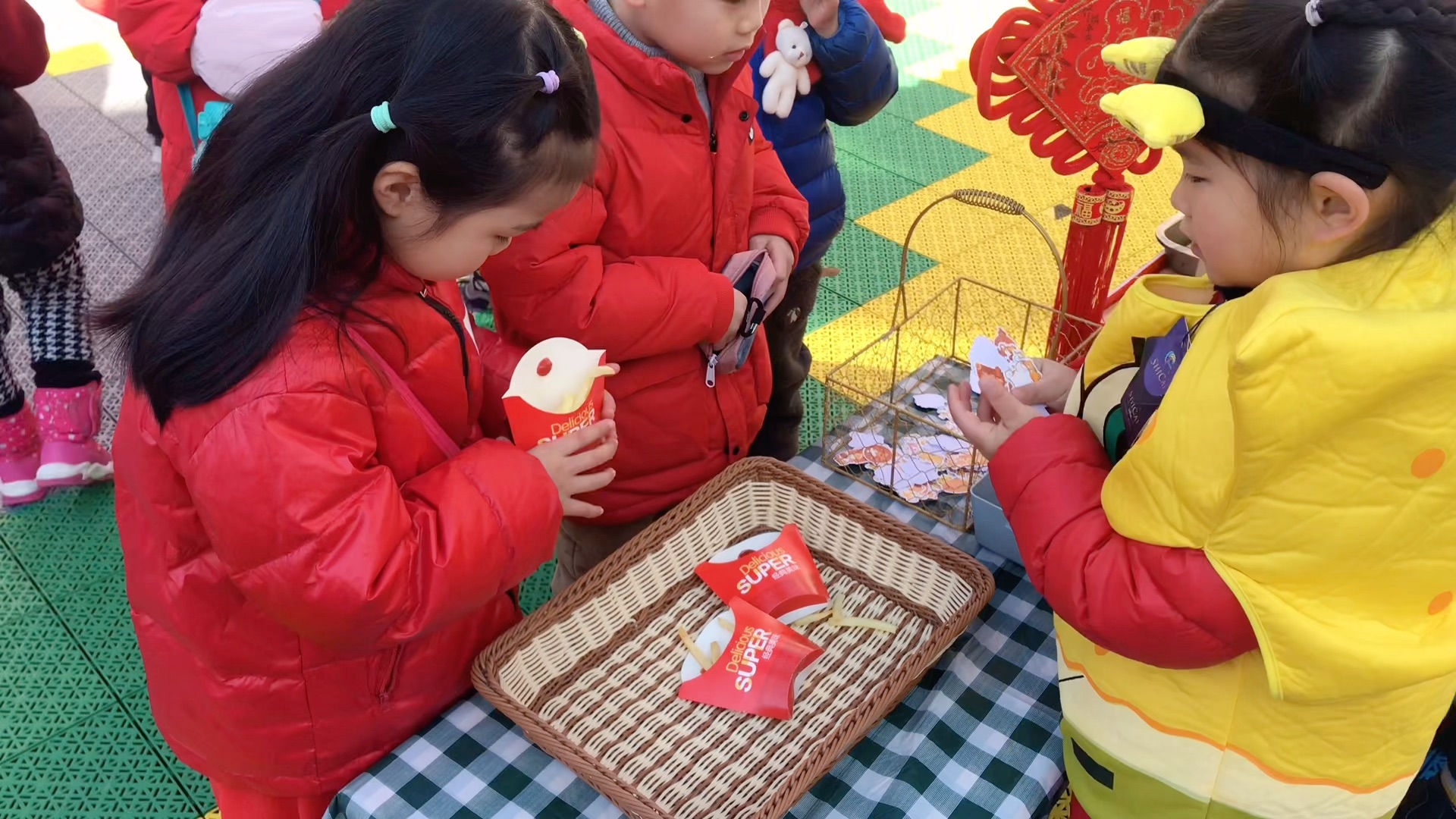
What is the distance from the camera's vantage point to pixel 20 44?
2.54m

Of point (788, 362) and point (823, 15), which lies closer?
point (823, 15)

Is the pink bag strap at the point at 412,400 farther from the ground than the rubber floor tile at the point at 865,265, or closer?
farther from the ground

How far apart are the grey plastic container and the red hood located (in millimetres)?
795

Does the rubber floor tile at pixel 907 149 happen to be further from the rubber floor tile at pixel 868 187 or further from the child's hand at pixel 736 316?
the child's hand at pixel 736 316

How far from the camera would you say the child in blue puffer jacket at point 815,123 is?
2.35 m

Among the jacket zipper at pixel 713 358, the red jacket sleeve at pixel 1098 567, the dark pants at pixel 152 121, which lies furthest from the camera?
the dark pants at pixel 152 121

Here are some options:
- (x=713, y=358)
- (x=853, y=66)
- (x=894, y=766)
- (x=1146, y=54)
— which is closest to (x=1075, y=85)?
(x=853, y=66)

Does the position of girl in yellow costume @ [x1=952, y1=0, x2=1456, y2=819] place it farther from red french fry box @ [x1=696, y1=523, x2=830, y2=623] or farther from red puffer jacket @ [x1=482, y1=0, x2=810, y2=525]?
red puffer jacket @ [x1=482, y1=0, x2=810, y2=525]

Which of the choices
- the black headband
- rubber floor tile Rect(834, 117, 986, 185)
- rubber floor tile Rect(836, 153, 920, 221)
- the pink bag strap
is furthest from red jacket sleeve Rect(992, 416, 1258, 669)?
rubber floor tile Rect(834, 117, 986, 185)

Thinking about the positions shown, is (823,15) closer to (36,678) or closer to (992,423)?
(992,423)

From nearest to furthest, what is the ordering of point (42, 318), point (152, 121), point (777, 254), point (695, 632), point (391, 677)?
point (391, 677) < point (695, 632) < point (777, 254) < point (42, 318) < point (152, 121)

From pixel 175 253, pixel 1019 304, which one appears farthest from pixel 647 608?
pixel 1019 304

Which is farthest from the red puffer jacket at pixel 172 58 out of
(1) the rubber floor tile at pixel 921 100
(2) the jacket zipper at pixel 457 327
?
(1) the rubber floor tile at pixel 921 100

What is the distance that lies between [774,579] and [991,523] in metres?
0.34
